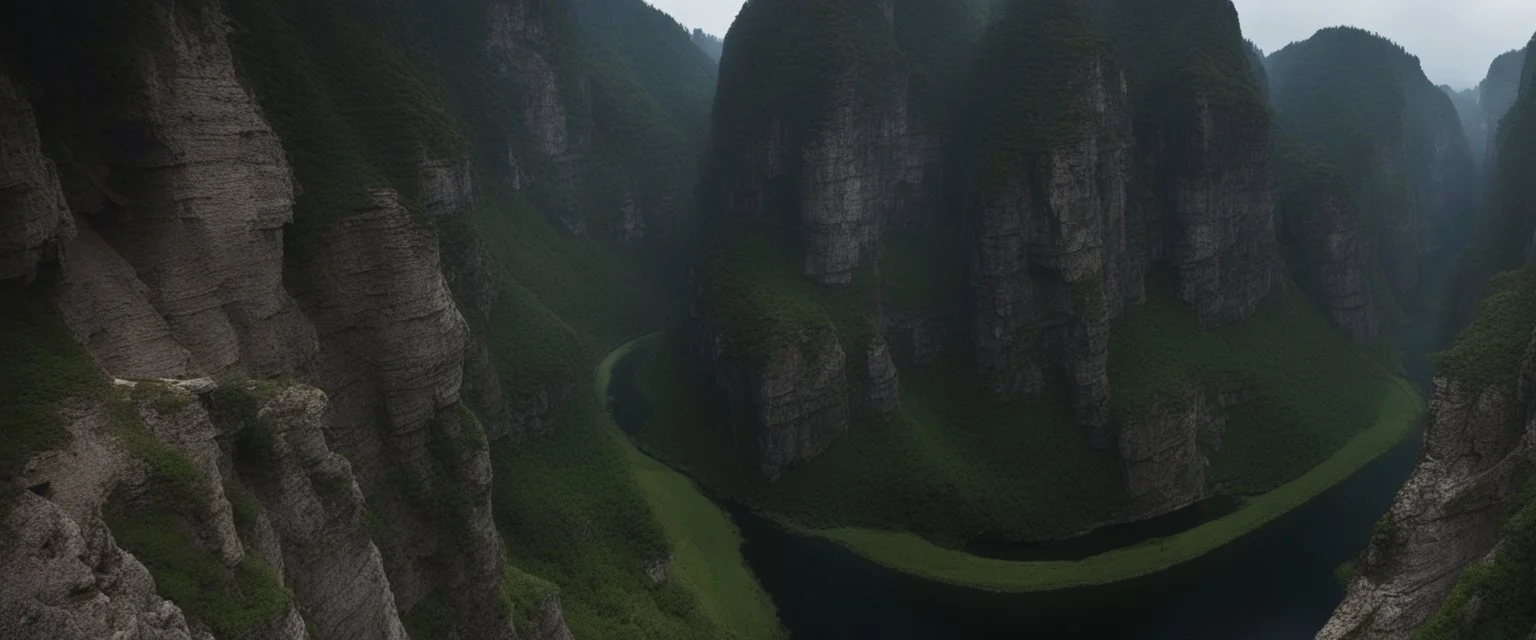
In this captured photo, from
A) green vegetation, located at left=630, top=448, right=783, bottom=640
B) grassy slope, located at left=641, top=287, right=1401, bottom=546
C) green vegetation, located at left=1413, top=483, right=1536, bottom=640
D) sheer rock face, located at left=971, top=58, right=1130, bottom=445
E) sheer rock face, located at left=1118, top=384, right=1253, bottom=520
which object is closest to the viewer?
green vegetation, located at left=1413, top=483, right=1536, bottom=640

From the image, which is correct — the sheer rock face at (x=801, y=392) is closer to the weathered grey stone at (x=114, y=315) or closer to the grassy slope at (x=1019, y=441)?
the grassy slope at (x=1019, y=441)

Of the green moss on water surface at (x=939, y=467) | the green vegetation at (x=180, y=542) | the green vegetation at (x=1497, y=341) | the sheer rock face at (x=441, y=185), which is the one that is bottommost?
the green moss on water surface at (x=939, y=467)

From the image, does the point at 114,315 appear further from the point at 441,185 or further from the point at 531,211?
the point at 531,211

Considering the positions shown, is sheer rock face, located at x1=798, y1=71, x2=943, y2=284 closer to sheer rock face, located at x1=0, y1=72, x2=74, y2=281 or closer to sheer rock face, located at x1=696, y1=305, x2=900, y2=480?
sheer rock face, located at x1=696, y1=305, x2=900, y2=480

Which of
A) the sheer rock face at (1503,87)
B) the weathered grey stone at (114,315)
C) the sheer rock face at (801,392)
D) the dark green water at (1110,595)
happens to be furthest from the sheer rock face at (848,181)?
the sheer rock face at (1503,87)

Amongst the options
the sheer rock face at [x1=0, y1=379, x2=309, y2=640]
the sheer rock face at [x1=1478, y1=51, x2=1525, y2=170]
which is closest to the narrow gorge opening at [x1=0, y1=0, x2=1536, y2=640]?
the sheer rock face at [x1=0, y1=379, x2=309, y2=640]
